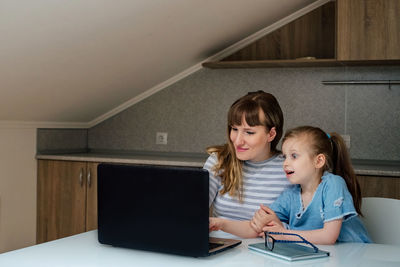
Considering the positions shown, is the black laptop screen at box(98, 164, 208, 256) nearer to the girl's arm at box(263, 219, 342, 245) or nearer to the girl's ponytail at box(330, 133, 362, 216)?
the girl's arm at box(263, 219, 342, 245)

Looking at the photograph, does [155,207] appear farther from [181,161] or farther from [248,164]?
[181,161]

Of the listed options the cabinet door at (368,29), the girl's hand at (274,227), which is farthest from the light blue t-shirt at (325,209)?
the cabinet door at (368,29)

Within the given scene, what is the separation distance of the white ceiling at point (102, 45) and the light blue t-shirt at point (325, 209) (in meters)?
1.21

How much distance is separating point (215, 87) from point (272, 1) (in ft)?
2.81

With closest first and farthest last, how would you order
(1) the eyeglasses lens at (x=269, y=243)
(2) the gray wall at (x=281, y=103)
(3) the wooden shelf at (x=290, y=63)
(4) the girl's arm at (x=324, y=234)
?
(1) the eyeglasses lens at (x=269, y=243) < (4) the girl's arm at (x=324, y=234) < (3) the wooden shelf at (x=290, y=63) < (2) the gray wall at (x=281, y=103)

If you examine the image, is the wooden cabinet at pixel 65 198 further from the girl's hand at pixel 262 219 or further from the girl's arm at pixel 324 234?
the girl's arm at pixel 324 234

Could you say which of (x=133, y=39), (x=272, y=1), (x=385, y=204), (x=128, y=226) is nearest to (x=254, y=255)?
(x=128, y=226)

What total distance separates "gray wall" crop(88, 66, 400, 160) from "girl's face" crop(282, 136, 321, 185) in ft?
5.67

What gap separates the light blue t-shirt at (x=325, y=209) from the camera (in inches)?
62.3

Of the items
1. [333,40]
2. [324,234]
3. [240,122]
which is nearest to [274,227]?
[324,234]

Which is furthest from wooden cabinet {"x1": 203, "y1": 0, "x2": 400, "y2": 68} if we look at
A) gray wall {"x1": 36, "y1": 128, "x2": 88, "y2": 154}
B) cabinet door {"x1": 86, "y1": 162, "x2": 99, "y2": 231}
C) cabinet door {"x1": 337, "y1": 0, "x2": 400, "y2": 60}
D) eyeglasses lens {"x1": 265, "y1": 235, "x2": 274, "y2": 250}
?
eyeglasses lens {"x1": 265, "y1": 235, "x2": 274, "y2": 250}

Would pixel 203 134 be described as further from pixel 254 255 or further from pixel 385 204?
pixel 254 255

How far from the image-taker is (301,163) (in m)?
1.71

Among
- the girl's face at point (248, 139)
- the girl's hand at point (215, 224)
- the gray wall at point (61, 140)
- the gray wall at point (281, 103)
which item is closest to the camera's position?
the girl's hand at point (215, 224)
